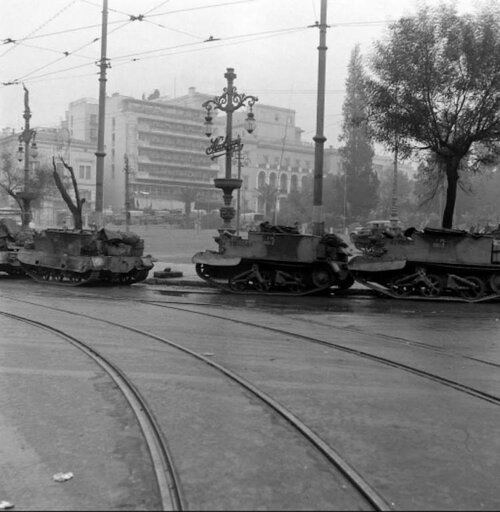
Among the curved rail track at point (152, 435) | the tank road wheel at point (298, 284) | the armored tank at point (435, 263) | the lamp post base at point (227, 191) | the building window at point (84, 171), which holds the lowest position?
the curved rail track at point (152, 435)

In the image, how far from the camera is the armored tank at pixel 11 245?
19.1 meters

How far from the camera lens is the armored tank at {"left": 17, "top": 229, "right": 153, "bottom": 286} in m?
16.6

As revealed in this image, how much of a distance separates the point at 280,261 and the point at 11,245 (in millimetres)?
9467

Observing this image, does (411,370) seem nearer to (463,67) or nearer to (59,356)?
(59,356)

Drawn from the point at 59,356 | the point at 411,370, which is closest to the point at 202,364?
the point at 59,356

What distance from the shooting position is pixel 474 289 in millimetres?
13992

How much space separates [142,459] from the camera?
392 cm

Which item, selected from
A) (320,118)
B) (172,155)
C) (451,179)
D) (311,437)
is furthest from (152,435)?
(172,155)

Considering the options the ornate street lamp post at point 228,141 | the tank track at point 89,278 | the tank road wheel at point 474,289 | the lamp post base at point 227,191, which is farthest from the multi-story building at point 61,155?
the tank road wheel at point 474,289

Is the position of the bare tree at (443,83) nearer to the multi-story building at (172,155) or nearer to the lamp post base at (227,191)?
the lamp post base at (227,191)

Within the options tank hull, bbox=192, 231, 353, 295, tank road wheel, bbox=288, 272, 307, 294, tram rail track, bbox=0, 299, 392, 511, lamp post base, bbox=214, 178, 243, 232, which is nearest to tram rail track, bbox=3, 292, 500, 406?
tram rail track, bbox=0, 299, 392, 511

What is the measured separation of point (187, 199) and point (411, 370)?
2977 inches

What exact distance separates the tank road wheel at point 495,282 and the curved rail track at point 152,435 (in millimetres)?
9660

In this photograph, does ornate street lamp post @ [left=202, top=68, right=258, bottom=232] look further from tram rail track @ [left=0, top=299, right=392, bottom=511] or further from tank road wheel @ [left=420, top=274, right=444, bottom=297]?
tram rail track @ [left=0, top=299, right=392, bottom=511]
